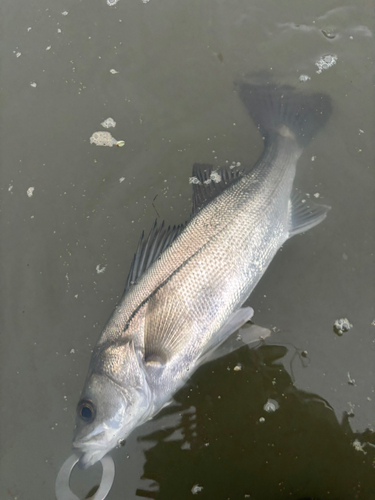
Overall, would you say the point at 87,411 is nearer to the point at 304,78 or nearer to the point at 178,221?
the point at 178,221

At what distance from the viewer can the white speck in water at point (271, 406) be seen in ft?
7.73

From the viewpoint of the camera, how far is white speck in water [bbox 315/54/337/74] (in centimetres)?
286

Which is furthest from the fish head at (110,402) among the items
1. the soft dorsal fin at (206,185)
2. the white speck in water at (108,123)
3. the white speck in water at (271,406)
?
the white speck in water at (108,123)

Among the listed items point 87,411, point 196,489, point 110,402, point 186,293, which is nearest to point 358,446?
point 196,489

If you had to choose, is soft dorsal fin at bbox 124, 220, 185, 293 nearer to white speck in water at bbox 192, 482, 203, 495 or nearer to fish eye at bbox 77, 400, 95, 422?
fish eye at bbox 77, 400, 95, 422

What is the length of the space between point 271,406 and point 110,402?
1.19 metres

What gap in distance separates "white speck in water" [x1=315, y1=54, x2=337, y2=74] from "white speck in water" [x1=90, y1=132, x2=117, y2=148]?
1.93 meters

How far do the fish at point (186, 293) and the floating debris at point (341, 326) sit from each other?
67cm

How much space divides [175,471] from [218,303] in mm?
1300

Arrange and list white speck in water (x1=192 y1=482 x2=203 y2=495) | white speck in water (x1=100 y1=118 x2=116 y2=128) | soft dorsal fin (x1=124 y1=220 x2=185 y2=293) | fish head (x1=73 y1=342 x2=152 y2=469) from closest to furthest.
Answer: fish head (x1=73 y1=342 x2=152 y2=469)
soft dorsal fin (x1=124 y1=220 x2=185 y2=293)
white speck in water (x1=192 y1=482 x2=203 y2=495)
white speck in water (x1=100 y1=118 x2=116 y2=128)

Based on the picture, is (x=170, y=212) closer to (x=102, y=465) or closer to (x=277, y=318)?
(x=277, y=318)

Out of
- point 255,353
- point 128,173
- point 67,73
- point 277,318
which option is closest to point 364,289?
point 277,318

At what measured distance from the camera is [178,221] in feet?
9.02

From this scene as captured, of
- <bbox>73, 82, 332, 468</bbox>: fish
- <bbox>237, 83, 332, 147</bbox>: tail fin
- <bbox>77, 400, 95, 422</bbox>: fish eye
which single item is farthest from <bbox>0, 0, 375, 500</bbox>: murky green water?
<bbox>77, 400, 95, 422</bbox>: fish eye
